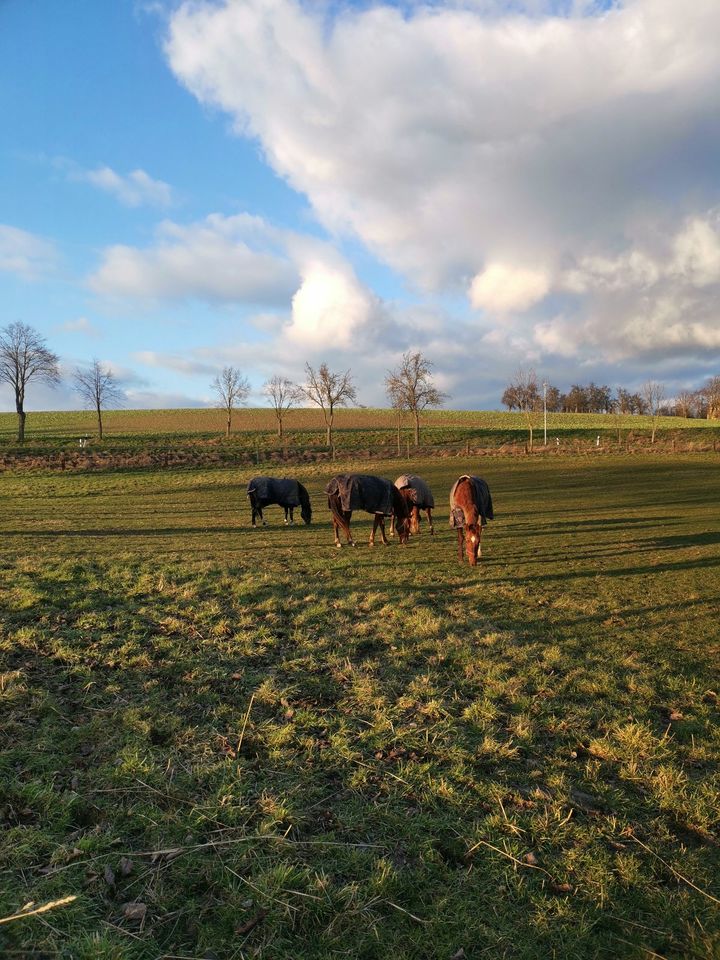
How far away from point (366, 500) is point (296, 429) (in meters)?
46.5

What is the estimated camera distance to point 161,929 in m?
2.39

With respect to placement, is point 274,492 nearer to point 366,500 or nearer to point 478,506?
point 366,500

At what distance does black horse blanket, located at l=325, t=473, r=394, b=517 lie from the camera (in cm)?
1260

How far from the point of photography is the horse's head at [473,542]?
10.7m

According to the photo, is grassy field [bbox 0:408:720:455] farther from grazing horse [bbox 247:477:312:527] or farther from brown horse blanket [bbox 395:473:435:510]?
brown horse blanket [bbox 395:473:435:510]

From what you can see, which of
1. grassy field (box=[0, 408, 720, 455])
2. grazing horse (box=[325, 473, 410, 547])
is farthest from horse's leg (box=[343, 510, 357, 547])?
grassy field (box=[0, 408, 720, 455])

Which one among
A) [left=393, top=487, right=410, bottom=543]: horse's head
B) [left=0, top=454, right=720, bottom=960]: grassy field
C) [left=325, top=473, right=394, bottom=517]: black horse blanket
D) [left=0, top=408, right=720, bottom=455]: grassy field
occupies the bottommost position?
[left=0, top=454, right=720, bottom=960]: grassy field

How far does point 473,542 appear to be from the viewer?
10805 millimetres

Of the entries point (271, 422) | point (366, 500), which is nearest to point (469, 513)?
point (366, 500)

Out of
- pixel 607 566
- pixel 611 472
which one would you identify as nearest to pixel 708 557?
pixel 607 566

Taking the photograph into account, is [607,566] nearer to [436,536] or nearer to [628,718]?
[436,536]

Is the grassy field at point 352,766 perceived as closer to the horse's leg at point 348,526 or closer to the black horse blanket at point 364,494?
the black horse blanket at point 364,494

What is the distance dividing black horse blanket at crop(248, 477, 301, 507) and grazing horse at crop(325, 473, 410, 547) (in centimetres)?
386

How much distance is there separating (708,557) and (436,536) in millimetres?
6308
